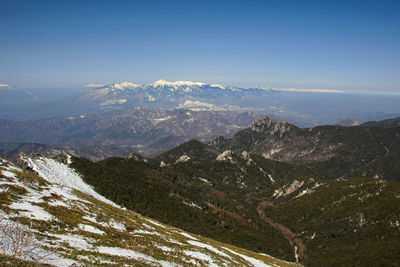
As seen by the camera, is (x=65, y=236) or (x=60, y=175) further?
(x=60, y=175)

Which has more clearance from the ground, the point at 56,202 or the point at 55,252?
the point at 55,252

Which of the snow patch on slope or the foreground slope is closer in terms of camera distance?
the foreground slope

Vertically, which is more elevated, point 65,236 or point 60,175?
point 65,236

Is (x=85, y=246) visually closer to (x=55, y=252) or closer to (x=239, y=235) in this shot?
(x=55, y=252)

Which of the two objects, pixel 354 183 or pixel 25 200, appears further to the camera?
pixel 354 183

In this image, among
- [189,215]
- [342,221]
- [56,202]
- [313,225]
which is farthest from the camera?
[313,225]

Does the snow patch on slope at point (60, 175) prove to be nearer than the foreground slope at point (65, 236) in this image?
No

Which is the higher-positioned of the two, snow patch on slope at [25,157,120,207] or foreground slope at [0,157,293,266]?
foreground slope at [0,157,293,266]

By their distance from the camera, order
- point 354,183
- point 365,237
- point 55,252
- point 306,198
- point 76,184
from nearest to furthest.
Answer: point 55,252, point 76,184, point 365,237, point 354,183, point 306,198

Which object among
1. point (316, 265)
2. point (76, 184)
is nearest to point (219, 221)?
point (316, 265)

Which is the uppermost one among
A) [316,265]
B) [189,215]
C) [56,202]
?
[56,202]

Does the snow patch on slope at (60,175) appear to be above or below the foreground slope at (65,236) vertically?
below
